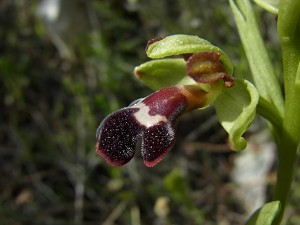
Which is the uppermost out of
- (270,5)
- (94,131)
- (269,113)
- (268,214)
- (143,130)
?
(270,5)

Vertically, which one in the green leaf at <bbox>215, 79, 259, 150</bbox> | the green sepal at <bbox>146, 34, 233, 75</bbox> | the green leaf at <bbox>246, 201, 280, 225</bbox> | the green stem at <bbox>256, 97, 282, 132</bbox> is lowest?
the green leaf at <bbox>246, 201, 280, 225</bbox>

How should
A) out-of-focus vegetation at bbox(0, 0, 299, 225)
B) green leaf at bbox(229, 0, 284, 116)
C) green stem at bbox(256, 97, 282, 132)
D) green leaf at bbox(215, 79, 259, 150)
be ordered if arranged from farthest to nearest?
out-of-focus vegetation at bbox(0, 0, 299, 225) → green leaf at bbox(229, 0, 284, 116) → green stem at bbox(256, 97, 282, 132) → green leaf at bbox(215, 79, 259, 150)

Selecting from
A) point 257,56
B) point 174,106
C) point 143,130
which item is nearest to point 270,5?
point 257,56

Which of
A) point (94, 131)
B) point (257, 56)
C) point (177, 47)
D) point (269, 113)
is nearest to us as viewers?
point (177, 47)

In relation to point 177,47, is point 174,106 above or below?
below

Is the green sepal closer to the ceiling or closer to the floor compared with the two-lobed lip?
closer to the ceiling

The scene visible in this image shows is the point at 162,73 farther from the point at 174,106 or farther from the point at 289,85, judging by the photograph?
the point at 289,85

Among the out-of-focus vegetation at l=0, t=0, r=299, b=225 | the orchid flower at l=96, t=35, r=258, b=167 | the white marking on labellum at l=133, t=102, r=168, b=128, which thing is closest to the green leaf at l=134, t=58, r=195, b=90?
the orchid flower at l=96, t=35, r=258, b=167

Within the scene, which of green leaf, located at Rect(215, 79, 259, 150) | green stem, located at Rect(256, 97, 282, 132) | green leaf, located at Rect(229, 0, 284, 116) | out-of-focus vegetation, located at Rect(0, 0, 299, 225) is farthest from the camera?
out-of-focus vegetation, located at Rect(0, 0, 299, 225)

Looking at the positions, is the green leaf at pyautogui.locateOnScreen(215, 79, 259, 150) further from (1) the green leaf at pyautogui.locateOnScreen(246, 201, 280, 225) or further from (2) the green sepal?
(1) the green leaf at pyautogui.locateOnScreen(246, 201, 280, 225)

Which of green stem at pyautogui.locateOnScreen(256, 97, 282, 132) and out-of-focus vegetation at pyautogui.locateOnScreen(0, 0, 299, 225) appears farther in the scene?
out-of-focus vegetation at pyautogui.locateOnScreen(0, 0, 299, 225)
